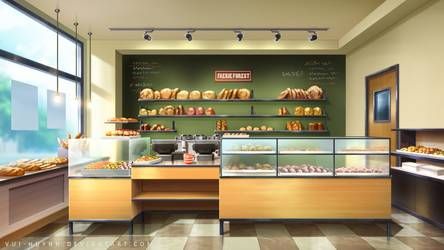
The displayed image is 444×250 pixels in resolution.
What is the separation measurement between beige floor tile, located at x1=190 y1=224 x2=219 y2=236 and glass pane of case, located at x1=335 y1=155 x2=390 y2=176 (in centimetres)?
161

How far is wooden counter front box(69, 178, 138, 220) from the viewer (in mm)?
3811

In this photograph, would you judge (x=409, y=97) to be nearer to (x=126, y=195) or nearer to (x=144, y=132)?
(x=126, y=195)

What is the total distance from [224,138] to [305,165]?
1052 mm

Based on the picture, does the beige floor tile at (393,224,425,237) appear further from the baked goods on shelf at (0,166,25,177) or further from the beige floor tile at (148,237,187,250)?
the baked goods on shelf at (0,166,25,177)

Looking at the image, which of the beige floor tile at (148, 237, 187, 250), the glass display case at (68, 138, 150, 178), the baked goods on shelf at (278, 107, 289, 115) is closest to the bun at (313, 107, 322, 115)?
the baked goods on shelf at (278, 107, 289, 115)

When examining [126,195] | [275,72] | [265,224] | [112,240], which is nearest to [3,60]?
[126,195]

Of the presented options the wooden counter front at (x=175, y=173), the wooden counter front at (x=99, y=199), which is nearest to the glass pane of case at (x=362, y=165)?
the wooden counter front at (x=175, y=173)

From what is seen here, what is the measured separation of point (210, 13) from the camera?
16.0ft

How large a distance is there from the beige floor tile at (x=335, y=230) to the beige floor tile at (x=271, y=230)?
18.7 inches

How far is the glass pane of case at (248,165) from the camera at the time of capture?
12.4 feet

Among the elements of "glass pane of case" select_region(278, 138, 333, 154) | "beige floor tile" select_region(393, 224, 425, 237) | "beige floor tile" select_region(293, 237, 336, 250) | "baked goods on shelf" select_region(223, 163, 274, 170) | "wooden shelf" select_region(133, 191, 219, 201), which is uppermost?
"glass pane of case" select_region(278, 138, 333, 154)

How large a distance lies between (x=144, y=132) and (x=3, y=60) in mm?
3132

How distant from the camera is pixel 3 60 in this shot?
4059mm

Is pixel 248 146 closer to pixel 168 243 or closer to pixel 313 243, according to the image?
pixel 313 243
